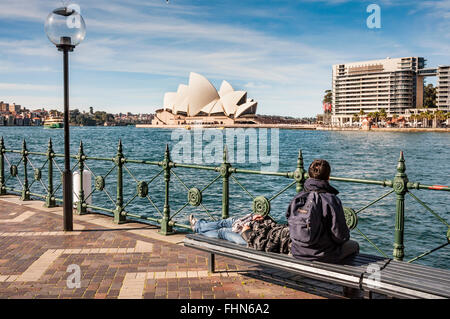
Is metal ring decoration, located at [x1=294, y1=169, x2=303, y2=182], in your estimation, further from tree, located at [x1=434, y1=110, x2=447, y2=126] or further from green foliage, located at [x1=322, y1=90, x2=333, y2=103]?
green foliage, located at [x1=322, y1=90, x2=333, y2=103]

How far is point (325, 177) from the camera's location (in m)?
4.04

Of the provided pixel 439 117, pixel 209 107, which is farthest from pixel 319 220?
pixel 439 117

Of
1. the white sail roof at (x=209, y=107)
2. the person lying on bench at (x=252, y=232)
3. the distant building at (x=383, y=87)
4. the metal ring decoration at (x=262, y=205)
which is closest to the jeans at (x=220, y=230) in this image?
the person lying on bench at (x=252, y=232)

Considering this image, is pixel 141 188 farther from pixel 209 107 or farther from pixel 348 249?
pixel 209 107

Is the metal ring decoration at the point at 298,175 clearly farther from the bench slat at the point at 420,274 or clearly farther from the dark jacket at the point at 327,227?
the bench slat at the point at 420,274

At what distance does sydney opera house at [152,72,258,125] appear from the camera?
366 feet

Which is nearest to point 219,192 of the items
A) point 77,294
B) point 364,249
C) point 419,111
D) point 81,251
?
point 364,249

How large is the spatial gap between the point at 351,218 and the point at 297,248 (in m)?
1.20

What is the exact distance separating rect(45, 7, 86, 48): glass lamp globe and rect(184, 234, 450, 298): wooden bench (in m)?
4.40

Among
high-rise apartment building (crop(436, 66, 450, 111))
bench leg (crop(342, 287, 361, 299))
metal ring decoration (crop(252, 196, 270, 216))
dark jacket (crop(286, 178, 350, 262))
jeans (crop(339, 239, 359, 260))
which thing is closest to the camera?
dark jacket (crop(286, 178, 350, 262))

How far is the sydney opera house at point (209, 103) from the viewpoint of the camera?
366ft

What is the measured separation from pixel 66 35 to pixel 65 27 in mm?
123

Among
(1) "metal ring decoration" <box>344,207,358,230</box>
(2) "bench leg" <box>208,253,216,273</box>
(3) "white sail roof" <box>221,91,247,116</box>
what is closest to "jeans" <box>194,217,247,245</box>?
(2) "bench leg" <box>208,253,216,273</box>

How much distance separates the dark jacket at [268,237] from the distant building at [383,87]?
167 meters
